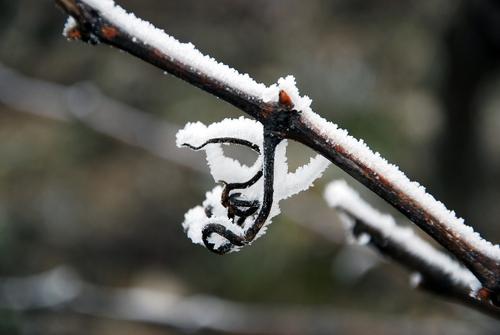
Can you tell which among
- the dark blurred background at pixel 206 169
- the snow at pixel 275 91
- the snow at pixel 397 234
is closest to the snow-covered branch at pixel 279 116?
the snow at pixel 275 91

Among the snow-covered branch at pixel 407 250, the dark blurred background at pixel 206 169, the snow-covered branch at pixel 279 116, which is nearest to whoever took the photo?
the snow-covered branch at pixel 279 116

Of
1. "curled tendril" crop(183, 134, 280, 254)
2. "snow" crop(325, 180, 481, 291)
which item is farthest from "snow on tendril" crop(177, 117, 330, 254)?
"snow" crop(325, 180, 481, 291)

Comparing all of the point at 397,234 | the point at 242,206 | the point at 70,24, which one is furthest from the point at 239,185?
the point at 397,234

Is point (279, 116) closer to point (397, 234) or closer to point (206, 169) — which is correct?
point (397, 234)

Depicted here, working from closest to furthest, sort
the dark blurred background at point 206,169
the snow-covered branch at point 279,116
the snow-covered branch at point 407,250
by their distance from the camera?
the snow-covered branch at point 279,116 → the snow-covered branch at point 407,250 → the dark blurred background at point 206,169

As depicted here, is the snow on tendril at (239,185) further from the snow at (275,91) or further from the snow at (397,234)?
the snow at (397,234)

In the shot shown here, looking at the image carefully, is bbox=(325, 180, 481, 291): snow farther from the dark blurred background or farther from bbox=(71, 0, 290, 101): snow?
the dark blurred background
